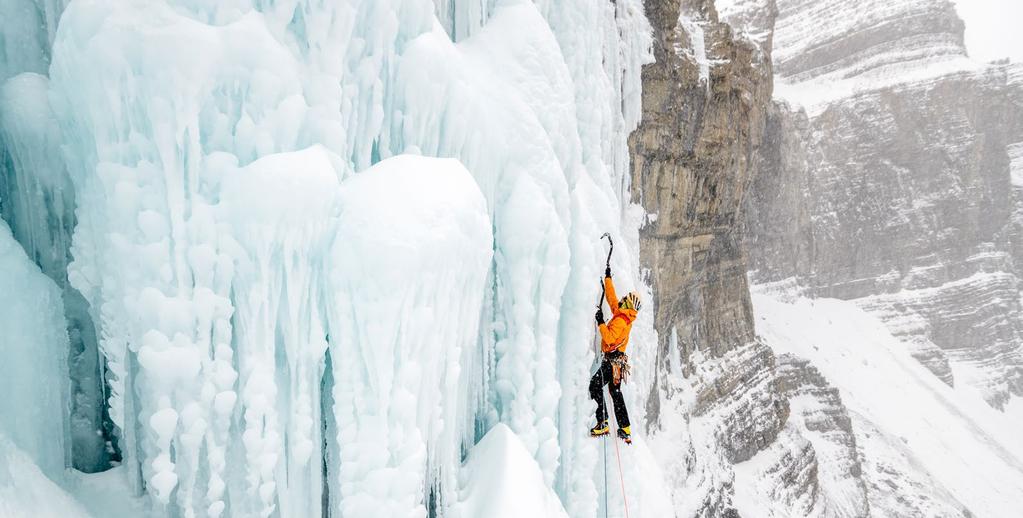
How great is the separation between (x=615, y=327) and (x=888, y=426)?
2641 cm

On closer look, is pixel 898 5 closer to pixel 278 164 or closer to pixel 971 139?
pixel 971 139

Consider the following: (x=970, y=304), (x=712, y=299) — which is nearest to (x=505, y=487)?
(x=712, y=299)

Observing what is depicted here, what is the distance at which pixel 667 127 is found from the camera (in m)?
16.6

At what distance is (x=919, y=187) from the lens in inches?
1539

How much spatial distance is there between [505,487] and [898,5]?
49.4m

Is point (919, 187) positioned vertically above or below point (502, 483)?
above

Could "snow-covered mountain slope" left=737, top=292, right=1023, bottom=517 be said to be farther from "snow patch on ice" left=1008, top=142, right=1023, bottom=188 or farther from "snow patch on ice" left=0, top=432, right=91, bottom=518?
"snow patch on ice" left=0, top=432, right=91, bottom=518

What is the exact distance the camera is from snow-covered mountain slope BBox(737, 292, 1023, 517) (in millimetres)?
21734

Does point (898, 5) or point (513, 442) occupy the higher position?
point (898, 5)

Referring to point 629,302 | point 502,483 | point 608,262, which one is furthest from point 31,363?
point 608,262

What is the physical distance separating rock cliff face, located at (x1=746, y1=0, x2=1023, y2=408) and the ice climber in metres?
30.8

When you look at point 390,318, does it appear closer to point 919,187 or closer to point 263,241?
point 263,241

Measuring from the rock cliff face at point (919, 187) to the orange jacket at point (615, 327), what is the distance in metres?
30.9

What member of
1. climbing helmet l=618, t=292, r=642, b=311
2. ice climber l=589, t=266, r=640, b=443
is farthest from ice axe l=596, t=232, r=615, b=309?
climbing helmet l=618, t=292, r=642, b=311
